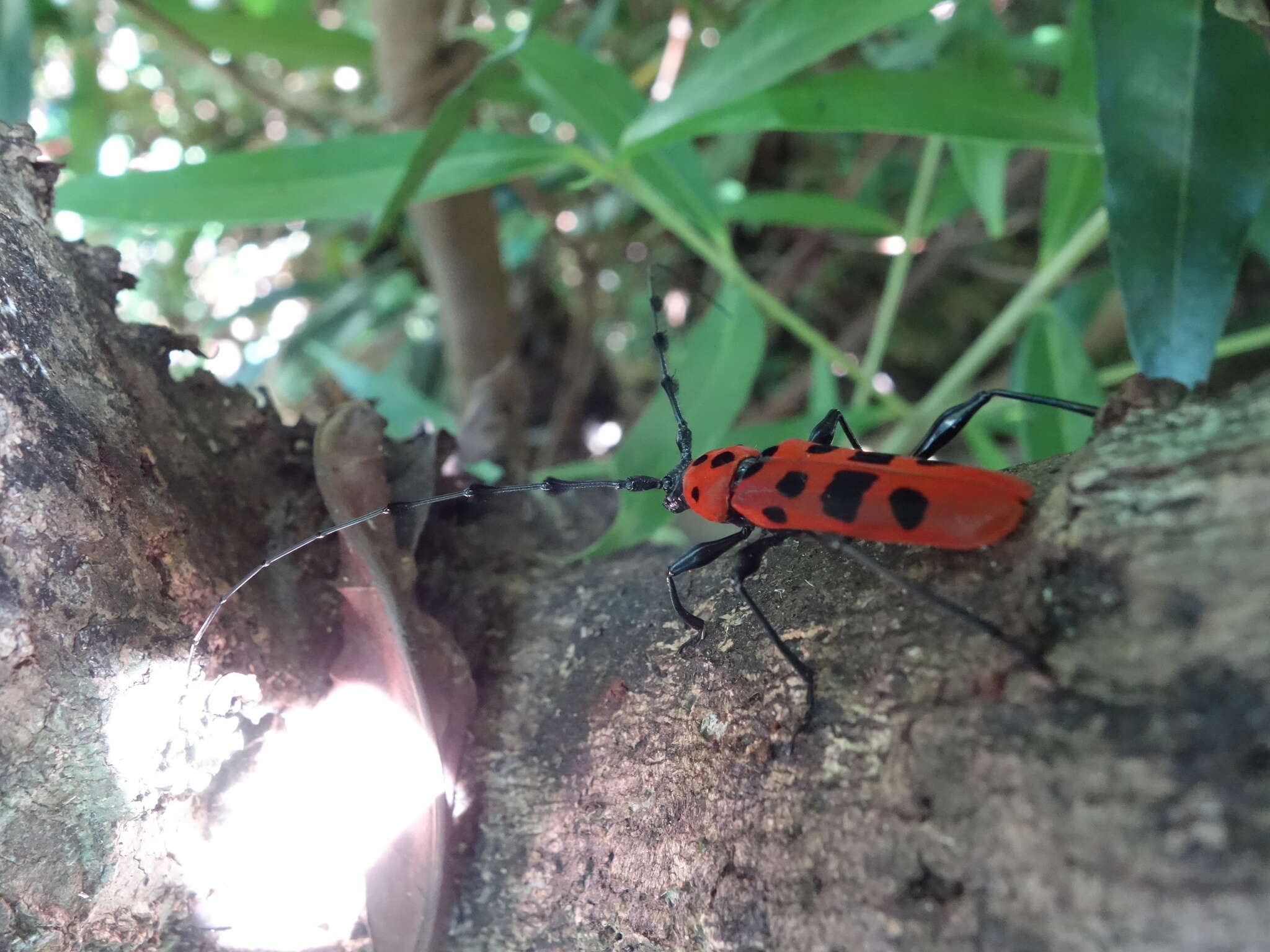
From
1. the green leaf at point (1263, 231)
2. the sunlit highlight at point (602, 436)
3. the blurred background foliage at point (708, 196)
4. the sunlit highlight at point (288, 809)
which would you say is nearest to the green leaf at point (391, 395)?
the blurred background foliage at point (708, 196)

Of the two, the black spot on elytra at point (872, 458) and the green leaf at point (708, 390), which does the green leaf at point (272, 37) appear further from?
the black spot on elytra at point (872, 458)

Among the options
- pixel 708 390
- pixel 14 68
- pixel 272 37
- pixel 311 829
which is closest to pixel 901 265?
pixel 708 390

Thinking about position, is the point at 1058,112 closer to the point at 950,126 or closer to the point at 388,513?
the point at 950,126

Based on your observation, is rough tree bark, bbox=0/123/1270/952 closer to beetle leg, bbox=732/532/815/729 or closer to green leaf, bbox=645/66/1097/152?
beetle leg, bbox=732/532/815/729

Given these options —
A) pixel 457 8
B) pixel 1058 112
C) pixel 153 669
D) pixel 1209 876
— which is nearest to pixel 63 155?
pixel 457 8

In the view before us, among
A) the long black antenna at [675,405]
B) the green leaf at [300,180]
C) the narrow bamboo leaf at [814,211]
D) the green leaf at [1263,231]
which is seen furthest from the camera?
the narrow bamboo leaf at [814,211]

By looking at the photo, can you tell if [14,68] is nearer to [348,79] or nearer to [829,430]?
[348,79]

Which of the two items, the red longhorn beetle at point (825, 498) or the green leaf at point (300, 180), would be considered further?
the green leaf at point (300, 180)

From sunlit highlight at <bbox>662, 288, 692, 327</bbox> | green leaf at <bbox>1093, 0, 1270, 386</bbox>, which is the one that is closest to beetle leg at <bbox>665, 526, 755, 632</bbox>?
green leaf at <bbox>1093, 0, 1270, 386</bbox>
